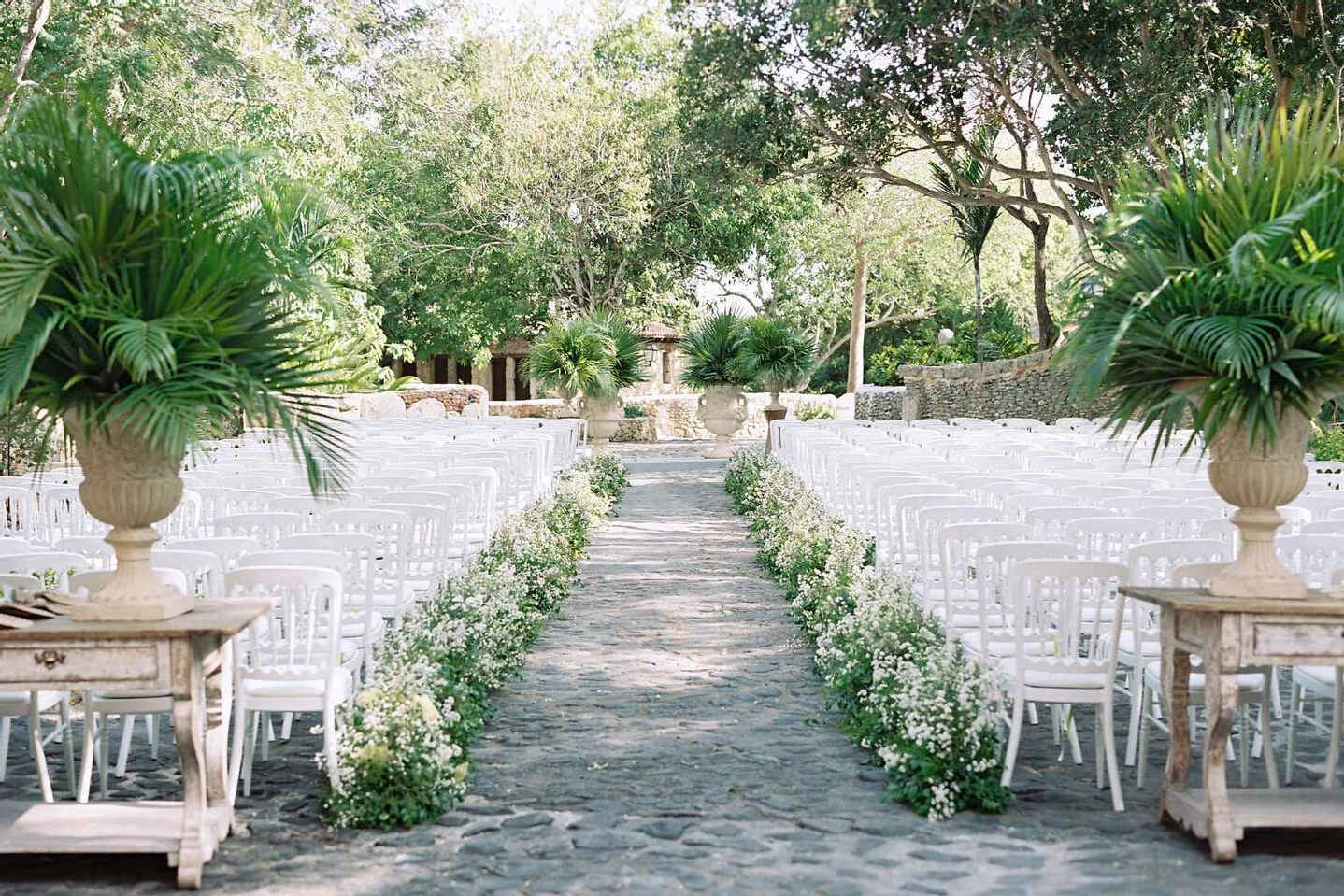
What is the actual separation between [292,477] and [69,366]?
17.4 ft

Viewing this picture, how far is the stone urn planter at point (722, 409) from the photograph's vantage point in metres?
22.7

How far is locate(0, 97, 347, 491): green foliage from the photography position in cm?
396

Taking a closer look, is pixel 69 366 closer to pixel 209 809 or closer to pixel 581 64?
pixel 209 809

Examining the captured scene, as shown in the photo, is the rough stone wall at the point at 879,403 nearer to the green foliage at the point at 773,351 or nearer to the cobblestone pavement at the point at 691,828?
the green foliage at the point at 773,351

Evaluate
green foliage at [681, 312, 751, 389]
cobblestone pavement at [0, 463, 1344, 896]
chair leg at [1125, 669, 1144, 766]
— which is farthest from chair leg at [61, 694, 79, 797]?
green foliage at [681, 312, 751, 389]

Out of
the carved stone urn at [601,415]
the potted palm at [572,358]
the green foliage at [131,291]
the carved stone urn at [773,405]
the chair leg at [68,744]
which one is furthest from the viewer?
the carved stone urn at [773,405]

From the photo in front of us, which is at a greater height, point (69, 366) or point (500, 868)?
point (69, 366)

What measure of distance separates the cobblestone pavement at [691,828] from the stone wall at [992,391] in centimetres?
1385

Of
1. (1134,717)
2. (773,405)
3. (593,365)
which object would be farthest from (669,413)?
(1134,717)

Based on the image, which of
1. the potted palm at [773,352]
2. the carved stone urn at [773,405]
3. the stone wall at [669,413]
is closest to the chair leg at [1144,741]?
the carved stone urn at [773,405]

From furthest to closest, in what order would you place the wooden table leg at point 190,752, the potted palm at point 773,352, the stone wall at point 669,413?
the stone wall at point 669,413 → the potted palm at point 773,352 → the wooden table leg at point 190,752

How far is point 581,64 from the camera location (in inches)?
1123

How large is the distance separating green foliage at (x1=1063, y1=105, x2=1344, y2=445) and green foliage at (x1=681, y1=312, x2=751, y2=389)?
17.2 meters

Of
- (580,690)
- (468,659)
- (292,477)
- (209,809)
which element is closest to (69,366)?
(209,809)
